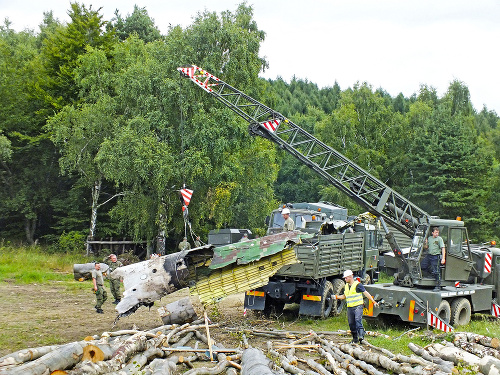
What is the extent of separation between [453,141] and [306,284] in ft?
78.0

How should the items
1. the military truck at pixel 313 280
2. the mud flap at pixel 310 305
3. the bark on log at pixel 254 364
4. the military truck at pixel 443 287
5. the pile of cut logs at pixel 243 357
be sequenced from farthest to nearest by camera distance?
1. the mud flap at pixel 310 305
2. the military truck at pixel 313 280
3. the military truck at pixel 443 287
4. the pile of cut logs at pixel 243 357
5. the bark on log at pixel 254 364

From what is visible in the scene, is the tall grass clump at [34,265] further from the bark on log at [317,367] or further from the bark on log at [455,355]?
the bark on log at [455,355]

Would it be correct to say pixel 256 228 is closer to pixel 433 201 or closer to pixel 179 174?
pixel 179 174

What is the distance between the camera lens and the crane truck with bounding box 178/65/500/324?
13.2m

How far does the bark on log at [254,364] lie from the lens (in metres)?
8.42

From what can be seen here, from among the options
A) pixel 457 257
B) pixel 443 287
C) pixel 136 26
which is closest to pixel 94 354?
pixel 443 287

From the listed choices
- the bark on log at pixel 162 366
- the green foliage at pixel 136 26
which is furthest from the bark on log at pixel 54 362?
the green foliage at pixel 136 26

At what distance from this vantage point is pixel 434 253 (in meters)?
13.7

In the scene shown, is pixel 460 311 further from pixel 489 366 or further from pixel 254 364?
pixel 254 364

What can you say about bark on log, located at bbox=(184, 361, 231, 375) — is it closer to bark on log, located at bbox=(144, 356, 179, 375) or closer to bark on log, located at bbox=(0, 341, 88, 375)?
bark on log, located at bbox=(144, 356, 179, 375)

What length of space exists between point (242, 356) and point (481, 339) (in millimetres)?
4785

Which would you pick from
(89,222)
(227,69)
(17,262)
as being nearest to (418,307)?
(227,69)

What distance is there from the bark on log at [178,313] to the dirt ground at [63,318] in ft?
2.18

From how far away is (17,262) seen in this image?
24516 millimetres
